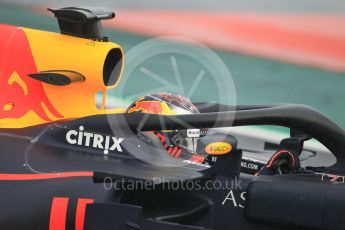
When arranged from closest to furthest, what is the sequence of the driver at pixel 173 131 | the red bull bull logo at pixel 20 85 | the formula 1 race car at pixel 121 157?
1. the formula 1 race car at pixel 121 157
2. the driver at pixel 173 131
3. the red bull bull logo at pixel 20 85

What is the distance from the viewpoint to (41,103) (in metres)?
3.59

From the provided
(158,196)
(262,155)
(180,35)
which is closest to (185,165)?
(158,196)

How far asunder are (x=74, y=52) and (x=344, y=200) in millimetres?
1623

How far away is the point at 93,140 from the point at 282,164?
92 cm

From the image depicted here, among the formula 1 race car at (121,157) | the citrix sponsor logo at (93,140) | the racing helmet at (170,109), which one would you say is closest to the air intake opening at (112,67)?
the formula 1 race car at (121,157)

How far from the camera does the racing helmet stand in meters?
3.47

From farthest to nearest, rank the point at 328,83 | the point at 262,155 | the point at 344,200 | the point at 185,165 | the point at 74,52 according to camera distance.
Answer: the point at 328,83 → the point at 262,155 → the point at 74,52 → the point at 185,165 → the point at 344,200

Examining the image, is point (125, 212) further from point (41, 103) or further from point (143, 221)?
point (41, 103)

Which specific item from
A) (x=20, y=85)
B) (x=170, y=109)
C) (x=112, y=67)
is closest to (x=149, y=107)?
(x=170, y=109)

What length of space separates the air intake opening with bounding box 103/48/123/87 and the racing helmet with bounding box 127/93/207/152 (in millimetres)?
191

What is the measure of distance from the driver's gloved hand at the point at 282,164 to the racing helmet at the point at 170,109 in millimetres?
429

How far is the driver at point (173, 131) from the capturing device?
3.45 m

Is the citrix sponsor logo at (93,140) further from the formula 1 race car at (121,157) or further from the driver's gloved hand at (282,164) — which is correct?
the driver's gloved hand at (282,164)

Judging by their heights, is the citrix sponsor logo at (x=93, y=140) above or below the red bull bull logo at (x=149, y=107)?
below
